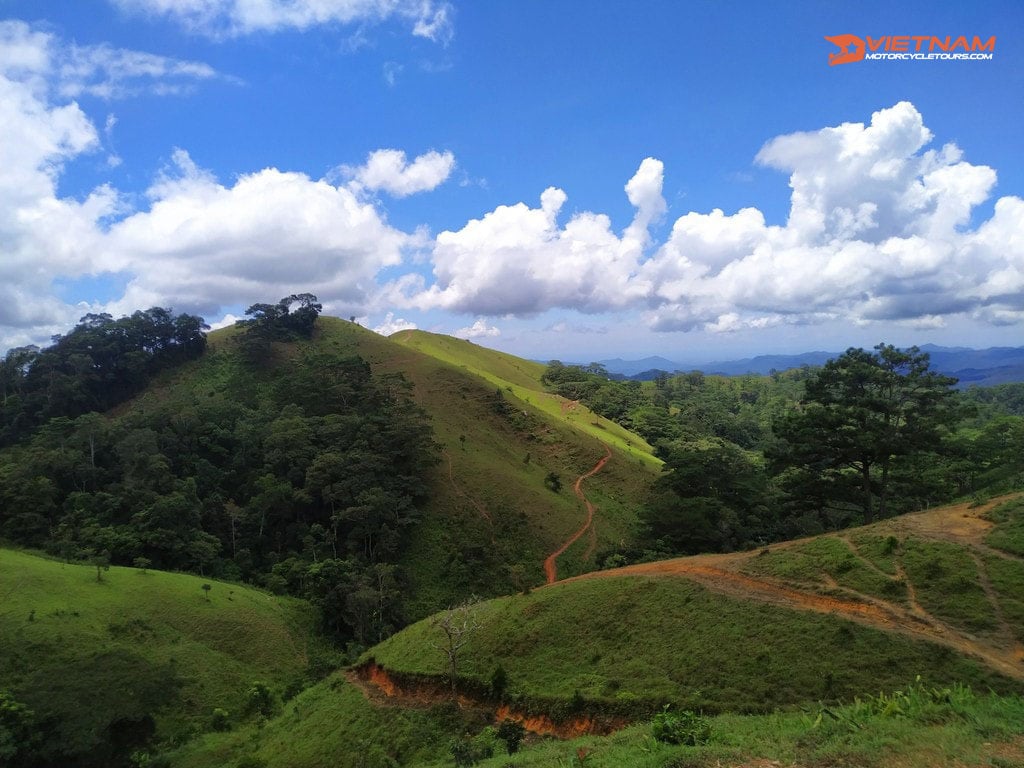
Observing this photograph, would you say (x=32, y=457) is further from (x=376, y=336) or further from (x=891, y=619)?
(x=891, y=619)

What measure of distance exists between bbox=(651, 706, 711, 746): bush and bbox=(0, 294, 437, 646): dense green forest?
2333 cm

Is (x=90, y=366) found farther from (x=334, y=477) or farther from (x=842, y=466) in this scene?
(x=842, y=466)

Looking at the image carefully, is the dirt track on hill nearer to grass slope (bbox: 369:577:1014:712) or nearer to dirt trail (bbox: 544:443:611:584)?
grass slope (bbox: 369:577:1014:712)

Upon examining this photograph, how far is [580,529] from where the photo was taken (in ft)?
142

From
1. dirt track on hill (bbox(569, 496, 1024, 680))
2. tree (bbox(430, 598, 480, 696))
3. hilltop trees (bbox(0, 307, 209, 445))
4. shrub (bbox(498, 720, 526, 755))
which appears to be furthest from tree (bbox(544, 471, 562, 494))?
hilltop trees (bbox(0, 307, 209, 445))

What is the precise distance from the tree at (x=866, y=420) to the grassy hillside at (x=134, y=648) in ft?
90.7

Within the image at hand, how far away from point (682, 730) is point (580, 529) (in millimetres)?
32968

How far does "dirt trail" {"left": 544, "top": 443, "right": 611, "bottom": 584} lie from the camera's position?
3743 centimetres

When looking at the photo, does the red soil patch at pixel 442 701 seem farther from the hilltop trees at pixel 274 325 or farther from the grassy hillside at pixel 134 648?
the hilltop trees at pixel 274 325

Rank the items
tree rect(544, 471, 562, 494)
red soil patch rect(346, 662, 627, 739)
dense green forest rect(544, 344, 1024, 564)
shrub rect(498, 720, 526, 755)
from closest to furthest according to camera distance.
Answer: shrub rect(498, 720, 526, 755) < red soil patch rect(346, 662, 627, 739) < dense green forest rect(544, 344, 1024, 564) < tree rect(544, 471, 562, 494)

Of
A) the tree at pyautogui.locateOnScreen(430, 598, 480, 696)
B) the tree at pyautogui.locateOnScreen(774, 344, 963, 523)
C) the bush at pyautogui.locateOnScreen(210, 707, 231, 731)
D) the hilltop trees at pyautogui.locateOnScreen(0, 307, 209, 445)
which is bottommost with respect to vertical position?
the bush at pyautogui.locateOnScreen(210, 707, 231, 731)

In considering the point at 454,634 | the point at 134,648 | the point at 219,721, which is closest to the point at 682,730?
the point at 454,634

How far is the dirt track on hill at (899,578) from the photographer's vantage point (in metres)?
13.4

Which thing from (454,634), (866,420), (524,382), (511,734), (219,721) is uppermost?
(524,382)
